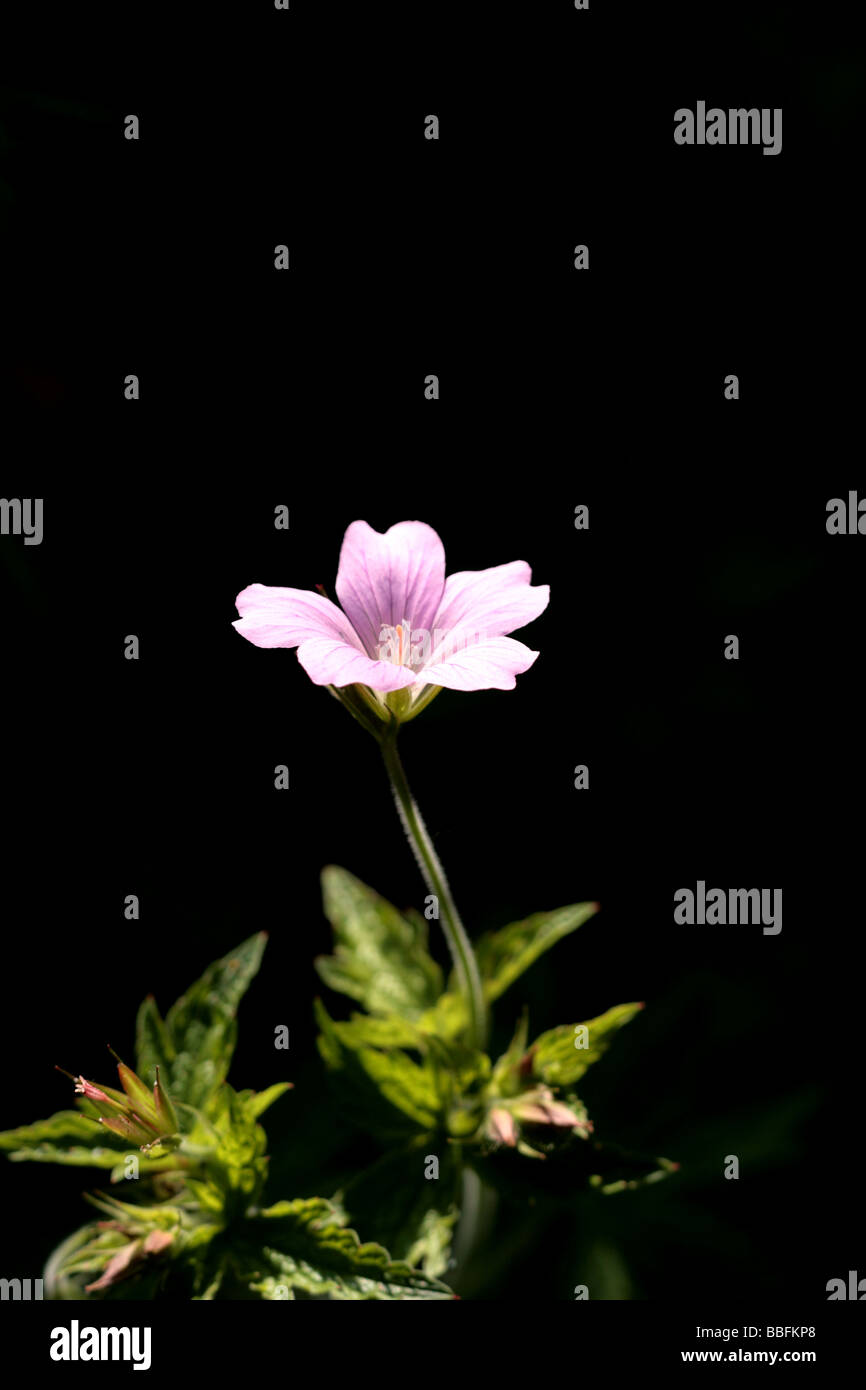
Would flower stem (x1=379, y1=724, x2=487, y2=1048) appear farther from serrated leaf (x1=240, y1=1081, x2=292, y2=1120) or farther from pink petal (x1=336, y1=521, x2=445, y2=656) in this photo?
serrated leaf (x1=240, y1=1081, x2=292, y2=1120)

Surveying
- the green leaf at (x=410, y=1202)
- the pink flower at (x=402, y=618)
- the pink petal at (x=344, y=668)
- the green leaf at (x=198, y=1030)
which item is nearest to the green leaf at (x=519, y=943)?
the green leaf at (x=410, y=1202)

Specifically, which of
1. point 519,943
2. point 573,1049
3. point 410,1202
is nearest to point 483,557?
point 519,943

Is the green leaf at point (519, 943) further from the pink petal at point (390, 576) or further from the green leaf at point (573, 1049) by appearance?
the pink petal at point (390, 576)

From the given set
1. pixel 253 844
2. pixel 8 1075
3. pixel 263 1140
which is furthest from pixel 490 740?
pixel 8 1075

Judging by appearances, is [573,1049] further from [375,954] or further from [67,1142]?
[67,1142]

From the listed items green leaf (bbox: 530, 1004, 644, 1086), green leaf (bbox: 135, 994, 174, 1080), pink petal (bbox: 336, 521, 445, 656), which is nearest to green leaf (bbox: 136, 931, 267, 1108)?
green leaf (bbox: 135, 994, 174, 1080)
